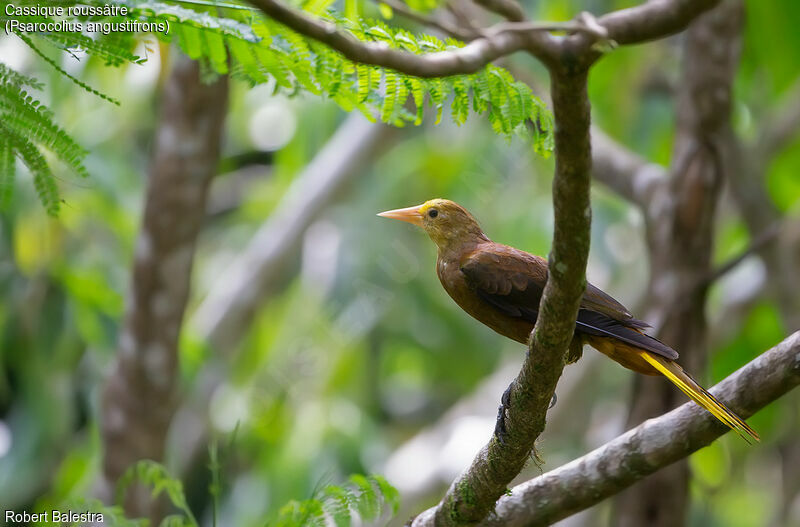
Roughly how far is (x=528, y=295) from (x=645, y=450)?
82 centimetres

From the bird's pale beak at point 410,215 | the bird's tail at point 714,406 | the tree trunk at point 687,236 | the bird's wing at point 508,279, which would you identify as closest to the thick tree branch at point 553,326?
the bird's tail at point 714,406

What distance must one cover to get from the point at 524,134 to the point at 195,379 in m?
5.55

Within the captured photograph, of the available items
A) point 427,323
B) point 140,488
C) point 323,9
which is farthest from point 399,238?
point 323,9

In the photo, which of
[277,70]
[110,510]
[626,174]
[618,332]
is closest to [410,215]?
[618,332]

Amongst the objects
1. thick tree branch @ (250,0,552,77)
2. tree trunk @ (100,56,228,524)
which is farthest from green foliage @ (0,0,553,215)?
tree trunk @ (100,56,228,524)

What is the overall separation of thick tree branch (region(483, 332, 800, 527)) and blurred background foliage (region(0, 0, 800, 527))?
304 cm

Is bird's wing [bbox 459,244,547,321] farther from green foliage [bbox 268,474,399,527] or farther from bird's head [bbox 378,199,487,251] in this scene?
green foliage [bbox 268,474,399,527]

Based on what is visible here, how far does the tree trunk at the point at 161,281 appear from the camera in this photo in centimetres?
Answer: 576

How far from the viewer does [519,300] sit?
3.72m

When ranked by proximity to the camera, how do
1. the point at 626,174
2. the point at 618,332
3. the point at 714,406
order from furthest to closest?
the point at 626,174 → the point at 618,332 → the point at 714,406

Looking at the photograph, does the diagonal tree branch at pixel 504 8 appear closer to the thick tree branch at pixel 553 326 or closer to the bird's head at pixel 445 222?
the thick tree branch at pixel 553 326

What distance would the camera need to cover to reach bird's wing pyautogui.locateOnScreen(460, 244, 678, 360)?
349cm

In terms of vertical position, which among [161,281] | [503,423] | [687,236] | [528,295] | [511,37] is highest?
[687,236]

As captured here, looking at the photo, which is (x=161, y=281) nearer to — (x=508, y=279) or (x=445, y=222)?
(x=445, y=222)
